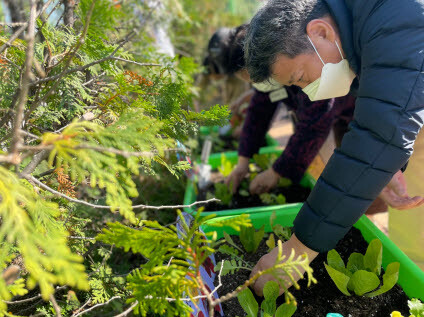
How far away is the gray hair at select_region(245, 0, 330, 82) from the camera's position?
1.23 meters

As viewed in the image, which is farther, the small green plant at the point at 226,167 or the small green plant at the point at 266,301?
the small green plant at the point at 226,167

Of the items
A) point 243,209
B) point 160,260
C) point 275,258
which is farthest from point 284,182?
point 160,260

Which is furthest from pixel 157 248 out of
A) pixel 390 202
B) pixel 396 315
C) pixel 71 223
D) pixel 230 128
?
pixel 230 128

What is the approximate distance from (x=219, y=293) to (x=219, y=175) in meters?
1.50

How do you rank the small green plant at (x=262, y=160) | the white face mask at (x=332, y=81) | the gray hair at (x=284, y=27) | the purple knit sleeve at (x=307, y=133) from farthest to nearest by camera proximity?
the small green plant at (x=262, y=160)
the purple knit sleeve at (x=307, y=133)
the white face mask at (x=332, y=81)
the gray hair at (x=284, y=27)

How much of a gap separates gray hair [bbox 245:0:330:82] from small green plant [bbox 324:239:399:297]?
30.5 inches

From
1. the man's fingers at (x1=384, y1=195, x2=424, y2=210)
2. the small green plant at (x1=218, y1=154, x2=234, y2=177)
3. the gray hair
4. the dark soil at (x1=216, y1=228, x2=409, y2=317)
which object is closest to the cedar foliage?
the gray hair

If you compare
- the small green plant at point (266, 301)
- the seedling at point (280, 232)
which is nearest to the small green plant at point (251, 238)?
the seedling at point (280, 232)

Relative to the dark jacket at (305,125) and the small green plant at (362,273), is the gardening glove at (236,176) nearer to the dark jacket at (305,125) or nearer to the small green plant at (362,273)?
the dark jacket at (305,125)

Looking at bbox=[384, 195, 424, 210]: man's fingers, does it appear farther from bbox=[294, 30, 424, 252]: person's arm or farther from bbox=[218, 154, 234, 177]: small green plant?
bbox=[218, 154, 234, 177]: small green plant

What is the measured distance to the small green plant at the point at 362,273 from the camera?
3.93 feet

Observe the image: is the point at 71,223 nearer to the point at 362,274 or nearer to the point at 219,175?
the point at 362,274

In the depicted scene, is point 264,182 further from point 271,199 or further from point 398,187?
point 398,187

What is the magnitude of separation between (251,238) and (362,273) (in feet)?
1.57
